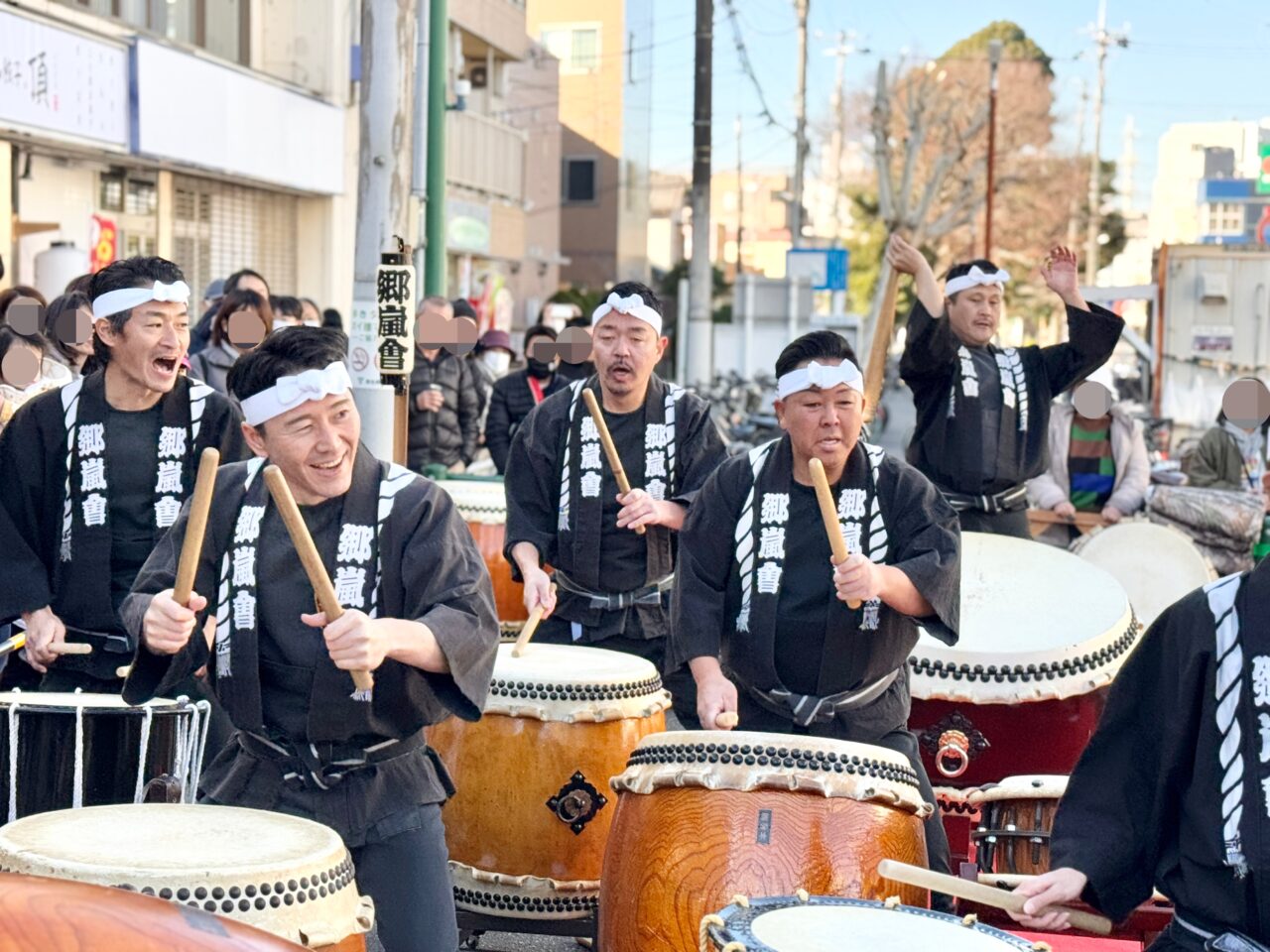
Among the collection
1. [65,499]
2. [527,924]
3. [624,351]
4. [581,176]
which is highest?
[581,176]

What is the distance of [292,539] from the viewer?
3.38 meters

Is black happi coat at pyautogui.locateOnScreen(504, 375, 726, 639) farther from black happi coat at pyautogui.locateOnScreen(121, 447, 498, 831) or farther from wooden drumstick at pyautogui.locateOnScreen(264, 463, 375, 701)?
wooden drumstick at pyautogui.locateOnScreen(264, 463, 375, 701)

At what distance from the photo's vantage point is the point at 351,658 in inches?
124

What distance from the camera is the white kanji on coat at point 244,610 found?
348 cm

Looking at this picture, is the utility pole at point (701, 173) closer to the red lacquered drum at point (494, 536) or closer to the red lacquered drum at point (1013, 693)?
the red lacquered drum at point (494, 536)

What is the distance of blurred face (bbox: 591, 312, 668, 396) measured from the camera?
5.53 metres

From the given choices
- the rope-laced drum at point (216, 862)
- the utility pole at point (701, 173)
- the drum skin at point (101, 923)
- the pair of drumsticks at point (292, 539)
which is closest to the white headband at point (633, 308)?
the pair of drumsticks at point (292, 539)

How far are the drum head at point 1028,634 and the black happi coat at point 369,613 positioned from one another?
195 cm

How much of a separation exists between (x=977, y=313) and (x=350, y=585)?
371 cm

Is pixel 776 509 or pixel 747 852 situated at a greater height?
pixel 776 509

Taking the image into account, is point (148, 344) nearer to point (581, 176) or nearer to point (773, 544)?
point (773, 544)

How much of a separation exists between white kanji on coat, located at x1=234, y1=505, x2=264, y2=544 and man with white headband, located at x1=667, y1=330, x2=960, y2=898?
1031 millimetres

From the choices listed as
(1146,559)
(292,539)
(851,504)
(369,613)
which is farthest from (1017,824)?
(1146,559)

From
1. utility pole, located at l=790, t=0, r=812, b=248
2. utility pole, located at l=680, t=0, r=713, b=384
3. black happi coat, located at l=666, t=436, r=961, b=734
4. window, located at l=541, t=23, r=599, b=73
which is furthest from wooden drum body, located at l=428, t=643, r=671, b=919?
window, located at l=541, t=23, r=599, b=73
